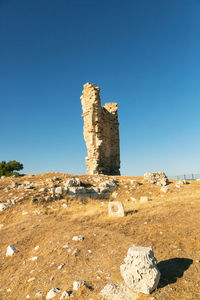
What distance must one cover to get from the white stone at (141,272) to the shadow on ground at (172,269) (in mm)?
273

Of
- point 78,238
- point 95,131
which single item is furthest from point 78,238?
point 95,131

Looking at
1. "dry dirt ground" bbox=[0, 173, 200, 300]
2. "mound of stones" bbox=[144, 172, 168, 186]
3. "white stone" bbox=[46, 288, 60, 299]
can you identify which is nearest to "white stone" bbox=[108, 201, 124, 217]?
"dry dirt ground" bbox=[0, 173, 200, 300]

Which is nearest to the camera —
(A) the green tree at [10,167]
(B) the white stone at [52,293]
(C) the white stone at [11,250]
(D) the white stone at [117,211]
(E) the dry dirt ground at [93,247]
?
(B) the white stone at [52,293]

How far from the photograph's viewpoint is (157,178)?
13203mm

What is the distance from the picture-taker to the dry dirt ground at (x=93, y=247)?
2.95 meters

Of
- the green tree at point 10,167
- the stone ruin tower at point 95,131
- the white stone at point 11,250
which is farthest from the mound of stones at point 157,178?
the green tree at point 10,167

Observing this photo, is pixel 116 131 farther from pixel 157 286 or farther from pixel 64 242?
pixel 157 286

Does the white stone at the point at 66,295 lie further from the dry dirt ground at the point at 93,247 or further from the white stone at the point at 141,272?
the white stone at the point at 141,272

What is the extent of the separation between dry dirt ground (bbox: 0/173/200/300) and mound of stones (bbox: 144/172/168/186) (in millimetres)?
5243

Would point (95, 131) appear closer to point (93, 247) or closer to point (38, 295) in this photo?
point (93, 247)

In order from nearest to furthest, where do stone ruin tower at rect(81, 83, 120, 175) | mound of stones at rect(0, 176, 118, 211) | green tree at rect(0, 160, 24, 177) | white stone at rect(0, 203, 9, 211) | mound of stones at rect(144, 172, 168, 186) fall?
1. white stone at rect(0, 203, 9, 211)
2. mound of stones at rect(0, 176, 118, 211)
3. mound of stones at rect(144, 172, 168, 186)
4. stone ruin tower at rect(81, 83, 120, 175)
5. green tree at rect(0, 160, 24, 177)

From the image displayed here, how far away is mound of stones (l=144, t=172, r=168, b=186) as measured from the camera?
498 inches

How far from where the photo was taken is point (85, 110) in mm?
18750

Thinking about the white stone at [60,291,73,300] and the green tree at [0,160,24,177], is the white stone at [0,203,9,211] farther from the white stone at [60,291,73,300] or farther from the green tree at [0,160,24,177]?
the green tree at [0,160,24,177]
